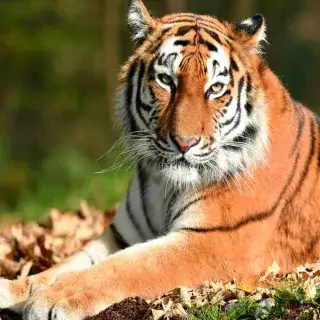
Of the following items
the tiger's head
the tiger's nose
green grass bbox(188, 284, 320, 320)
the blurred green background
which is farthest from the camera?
the blurred green background

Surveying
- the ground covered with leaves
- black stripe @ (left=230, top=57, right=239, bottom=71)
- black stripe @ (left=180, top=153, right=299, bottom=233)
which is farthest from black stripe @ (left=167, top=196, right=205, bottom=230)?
black stripe @ (left=230, top=57, right=239, bottom=71)

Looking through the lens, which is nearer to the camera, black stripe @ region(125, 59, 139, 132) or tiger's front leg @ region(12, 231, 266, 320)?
tiger's front leg @ region(12, 231, 266, 320)

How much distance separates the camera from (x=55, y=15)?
16156mm

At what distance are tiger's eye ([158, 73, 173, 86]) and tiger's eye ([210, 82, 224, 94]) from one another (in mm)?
212

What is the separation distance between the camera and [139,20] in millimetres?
5230

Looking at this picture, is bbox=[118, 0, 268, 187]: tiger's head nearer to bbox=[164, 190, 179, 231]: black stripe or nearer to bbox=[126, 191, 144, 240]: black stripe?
bbox=[164, 190, 179, 231]: black stripe

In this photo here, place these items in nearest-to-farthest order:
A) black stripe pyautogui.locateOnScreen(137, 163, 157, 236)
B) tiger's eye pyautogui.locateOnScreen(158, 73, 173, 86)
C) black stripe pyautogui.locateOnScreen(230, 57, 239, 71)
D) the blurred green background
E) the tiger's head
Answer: the tiger's head
tiger's eye pyautogui.locateOnScreen(158, 73, 173, 86)
black stripe pyautogui.locateOnScreen(230, 57, 239, 71)
black stripe pyautogui.locateOnScreen(137, 163, 157, 236)
the blurred green background

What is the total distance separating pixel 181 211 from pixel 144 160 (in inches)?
15.8

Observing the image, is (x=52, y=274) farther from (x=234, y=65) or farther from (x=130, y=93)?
(x=234, y=65)

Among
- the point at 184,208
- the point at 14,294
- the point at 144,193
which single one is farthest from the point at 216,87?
the point at 14,294

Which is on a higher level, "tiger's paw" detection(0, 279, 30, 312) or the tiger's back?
the tiger's back

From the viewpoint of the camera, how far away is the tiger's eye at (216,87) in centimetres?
496

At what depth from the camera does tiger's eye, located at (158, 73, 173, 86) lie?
196 inches

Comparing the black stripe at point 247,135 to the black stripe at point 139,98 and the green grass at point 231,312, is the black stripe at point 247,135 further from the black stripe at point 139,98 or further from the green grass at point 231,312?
the green grass at point 231,312
